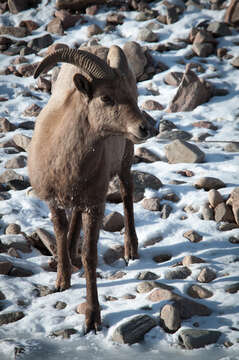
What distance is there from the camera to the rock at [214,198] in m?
6.15

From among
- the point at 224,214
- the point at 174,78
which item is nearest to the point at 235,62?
the point at 174,78

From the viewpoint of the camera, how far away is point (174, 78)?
973cm

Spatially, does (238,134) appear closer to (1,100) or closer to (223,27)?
(223,27)

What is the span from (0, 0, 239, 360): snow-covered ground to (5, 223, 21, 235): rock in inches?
4.1

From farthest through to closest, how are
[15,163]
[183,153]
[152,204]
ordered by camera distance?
1. [183,153]
2. [15,163]
3. [152,204]

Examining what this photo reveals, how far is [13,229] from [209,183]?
2708 mm

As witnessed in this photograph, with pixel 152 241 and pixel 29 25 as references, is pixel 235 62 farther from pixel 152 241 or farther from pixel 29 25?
pixel 152 241

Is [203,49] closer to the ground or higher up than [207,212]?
higher up

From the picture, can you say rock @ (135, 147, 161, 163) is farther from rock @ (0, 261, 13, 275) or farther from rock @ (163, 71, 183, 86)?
rock @ (0, 261, 13, 275)

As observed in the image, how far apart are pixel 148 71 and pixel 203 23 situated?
219cm

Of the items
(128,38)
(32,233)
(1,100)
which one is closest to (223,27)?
(128,38)

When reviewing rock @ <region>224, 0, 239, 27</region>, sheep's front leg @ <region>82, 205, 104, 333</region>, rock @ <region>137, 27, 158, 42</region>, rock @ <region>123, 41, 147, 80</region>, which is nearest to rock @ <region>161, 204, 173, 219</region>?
sheep's front leg @ <region>82, 205, 104, 333</region>

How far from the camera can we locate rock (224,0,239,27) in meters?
11.0

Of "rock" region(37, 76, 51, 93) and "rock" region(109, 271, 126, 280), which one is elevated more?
"rock" region(37, 76, 51, 93)
